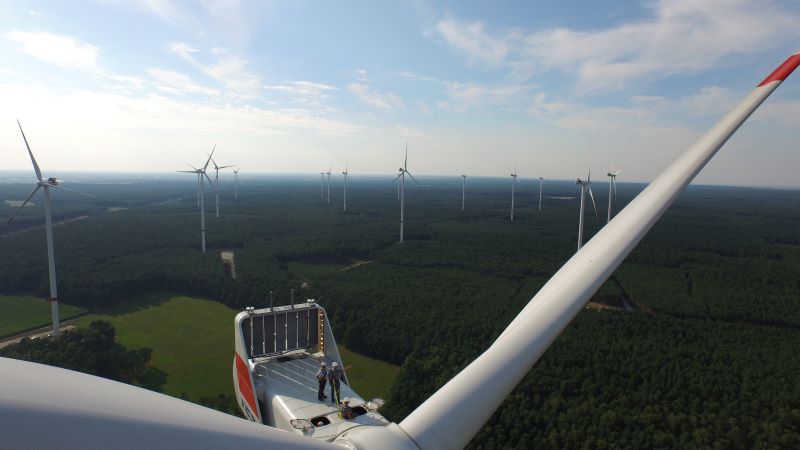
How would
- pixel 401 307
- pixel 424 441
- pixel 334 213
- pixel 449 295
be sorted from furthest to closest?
pixel 334 213
pixel 449 295
pixel 401 307
pixel 424 441

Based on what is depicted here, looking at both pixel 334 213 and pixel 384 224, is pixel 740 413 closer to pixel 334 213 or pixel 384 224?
pixel 384 224

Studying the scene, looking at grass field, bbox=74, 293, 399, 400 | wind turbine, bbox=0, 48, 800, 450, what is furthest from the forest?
wind turbine, bbox=0, 48, 800, 450

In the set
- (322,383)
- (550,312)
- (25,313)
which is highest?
(550,312)

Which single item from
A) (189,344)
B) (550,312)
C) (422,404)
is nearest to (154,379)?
(189,344)

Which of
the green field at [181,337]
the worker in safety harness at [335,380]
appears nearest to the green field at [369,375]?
the green field at [181,337]

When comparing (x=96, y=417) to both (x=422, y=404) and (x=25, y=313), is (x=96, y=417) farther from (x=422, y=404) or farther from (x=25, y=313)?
(x=25, y=313)

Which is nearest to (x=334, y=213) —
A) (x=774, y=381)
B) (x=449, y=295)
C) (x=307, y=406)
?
(x=449, y=295)
